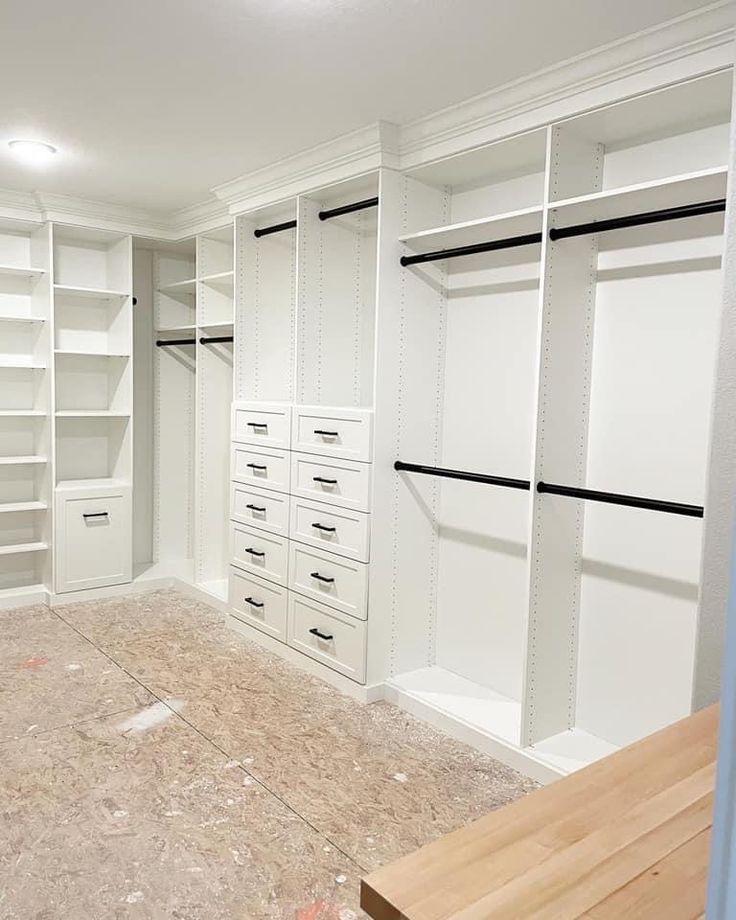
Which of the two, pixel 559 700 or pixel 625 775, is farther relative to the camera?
pixel 559 700

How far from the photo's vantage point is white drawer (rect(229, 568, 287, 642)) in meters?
4.10

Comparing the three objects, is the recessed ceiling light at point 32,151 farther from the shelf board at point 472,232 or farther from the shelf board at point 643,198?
the shelf board at point 643,198

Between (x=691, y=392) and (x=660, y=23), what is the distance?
115 centimetres

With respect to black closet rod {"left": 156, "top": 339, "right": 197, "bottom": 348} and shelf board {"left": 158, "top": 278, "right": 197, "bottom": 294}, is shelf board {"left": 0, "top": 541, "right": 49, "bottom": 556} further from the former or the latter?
shelf board {"left": 158, "top": 278, "right": 197, "bottom": 294}

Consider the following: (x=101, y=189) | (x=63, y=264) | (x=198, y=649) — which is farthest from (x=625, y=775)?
(x=63, y=264)

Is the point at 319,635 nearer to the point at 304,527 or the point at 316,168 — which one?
the point at 304,527

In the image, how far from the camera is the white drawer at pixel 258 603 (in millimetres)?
4098

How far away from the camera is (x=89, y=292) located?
4914 mm

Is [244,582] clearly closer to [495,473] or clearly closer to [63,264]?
[495,473]

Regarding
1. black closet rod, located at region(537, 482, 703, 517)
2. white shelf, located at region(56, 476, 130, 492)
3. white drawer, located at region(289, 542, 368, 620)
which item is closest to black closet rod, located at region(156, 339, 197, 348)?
white shelf, located at region(56, 476, 130, 492)

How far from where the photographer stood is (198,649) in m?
4.16

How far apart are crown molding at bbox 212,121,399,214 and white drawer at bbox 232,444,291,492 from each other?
1.28 meters

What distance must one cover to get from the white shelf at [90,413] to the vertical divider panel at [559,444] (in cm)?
310

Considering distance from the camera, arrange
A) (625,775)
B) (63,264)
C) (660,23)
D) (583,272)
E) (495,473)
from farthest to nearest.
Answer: (63,264)
(495,473)
(583,272)
(660,23)
(625,775)
